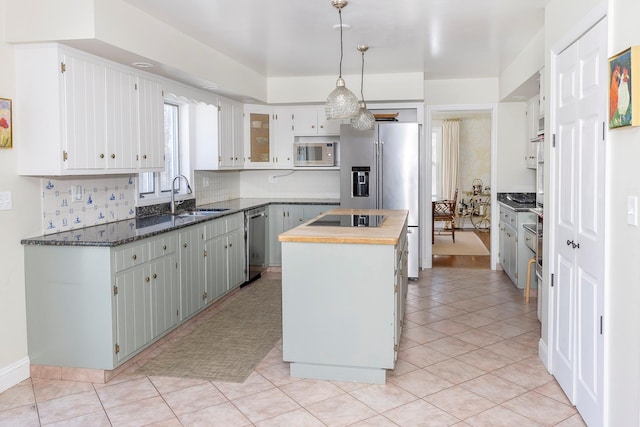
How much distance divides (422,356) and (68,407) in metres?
2.28

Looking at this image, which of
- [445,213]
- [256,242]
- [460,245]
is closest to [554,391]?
[256,242]

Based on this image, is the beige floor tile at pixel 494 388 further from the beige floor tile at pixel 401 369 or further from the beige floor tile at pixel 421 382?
the beige floor tile at pixel 401 369

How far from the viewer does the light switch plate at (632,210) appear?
2154 millimetres

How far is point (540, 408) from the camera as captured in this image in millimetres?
3010

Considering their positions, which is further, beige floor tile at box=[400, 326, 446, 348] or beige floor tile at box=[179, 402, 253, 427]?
beige floor tile at box=[400, 326, 446, 348]

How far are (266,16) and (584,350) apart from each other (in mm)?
3051

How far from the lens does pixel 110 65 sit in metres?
3.89

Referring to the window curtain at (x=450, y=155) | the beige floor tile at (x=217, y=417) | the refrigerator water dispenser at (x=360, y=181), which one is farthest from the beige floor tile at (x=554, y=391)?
the window curtain at (x=450, y=155)

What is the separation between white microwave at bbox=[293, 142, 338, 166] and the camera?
22.7ft

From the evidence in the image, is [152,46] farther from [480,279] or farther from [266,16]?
[480,279]

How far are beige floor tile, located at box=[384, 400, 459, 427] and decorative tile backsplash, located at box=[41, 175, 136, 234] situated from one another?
2531 millimetres

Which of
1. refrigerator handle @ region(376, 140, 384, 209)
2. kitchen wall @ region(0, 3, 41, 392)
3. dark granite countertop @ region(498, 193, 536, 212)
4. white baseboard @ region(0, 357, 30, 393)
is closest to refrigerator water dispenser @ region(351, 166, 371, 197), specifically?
refrigerator handle @ region(376, 140, 384, 209)

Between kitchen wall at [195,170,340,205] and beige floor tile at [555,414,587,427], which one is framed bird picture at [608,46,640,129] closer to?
beige floor tile at [555,414,587,427]

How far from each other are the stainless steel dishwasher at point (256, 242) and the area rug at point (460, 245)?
10.1 ft
